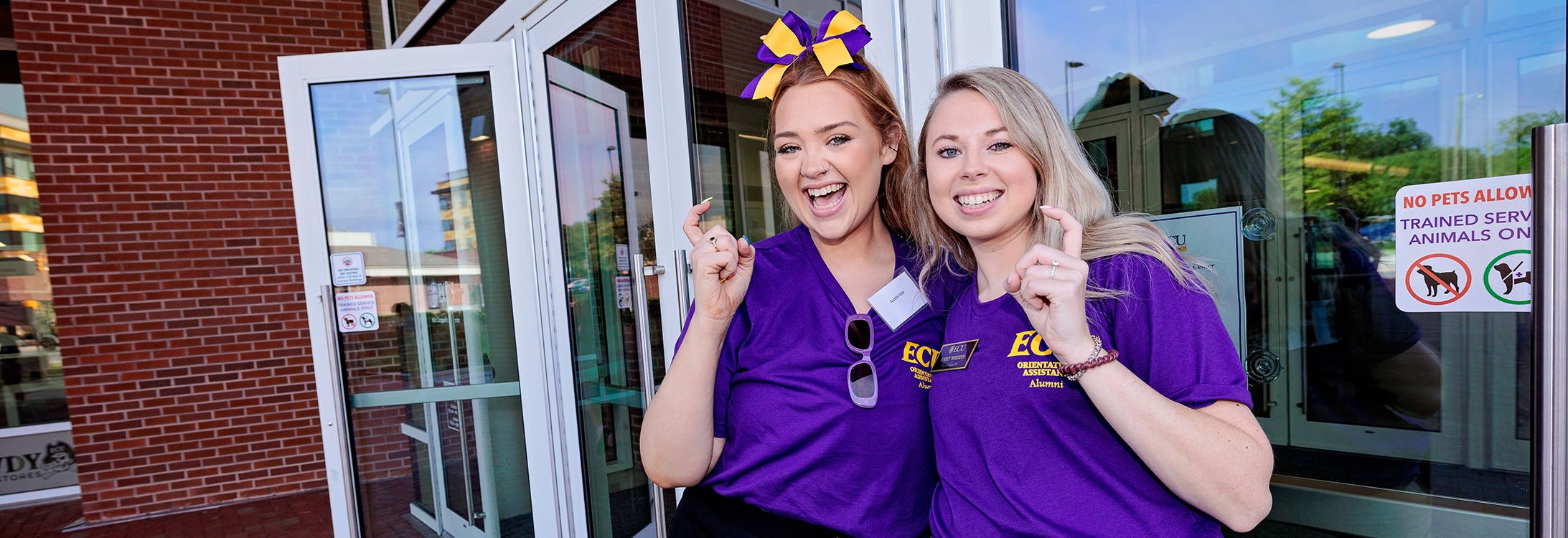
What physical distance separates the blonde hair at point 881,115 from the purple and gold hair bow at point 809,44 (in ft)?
0.05

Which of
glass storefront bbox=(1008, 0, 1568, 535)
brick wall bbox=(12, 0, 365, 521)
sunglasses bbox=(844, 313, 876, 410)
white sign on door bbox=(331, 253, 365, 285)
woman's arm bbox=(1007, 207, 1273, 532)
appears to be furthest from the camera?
brick wall bbox=(12, 0, 365, 521)

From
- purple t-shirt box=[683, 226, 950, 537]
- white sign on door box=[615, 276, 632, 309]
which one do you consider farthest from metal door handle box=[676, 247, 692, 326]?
purple t-shirt box=[683, 226, 950, 537]

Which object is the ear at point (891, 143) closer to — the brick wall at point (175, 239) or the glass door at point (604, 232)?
the glass door at point (604, 232)

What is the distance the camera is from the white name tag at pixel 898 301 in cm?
129

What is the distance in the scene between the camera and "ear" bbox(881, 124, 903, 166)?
1.43 m

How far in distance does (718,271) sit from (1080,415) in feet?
1.98

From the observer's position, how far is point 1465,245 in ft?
3.37

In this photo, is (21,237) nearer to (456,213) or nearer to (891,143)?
(456,213)

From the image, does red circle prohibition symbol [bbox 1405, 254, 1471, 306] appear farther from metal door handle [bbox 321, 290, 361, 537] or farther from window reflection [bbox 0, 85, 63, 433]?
window reflection [bbox 0, 85, 63, 433]

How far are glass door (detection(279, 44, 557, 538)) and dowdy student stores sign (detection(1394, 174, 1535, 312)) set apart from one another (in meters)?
2.86

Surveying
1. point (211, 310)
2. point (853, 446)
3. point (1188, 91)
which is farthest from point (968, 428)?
point (211, 310)

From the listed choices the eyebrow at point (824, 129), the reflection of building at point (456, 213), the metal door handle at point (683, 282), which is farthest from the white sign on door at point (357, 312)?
the eyebrow at point (824, 129)

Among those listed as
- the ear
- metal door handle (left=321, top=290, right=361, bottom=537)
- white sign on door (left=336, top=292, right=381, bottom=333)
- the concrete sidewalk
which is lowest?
the concrete sidewalk

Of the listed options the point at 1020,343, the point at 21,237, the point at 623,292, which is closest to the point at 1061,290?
the point at 1020,343
